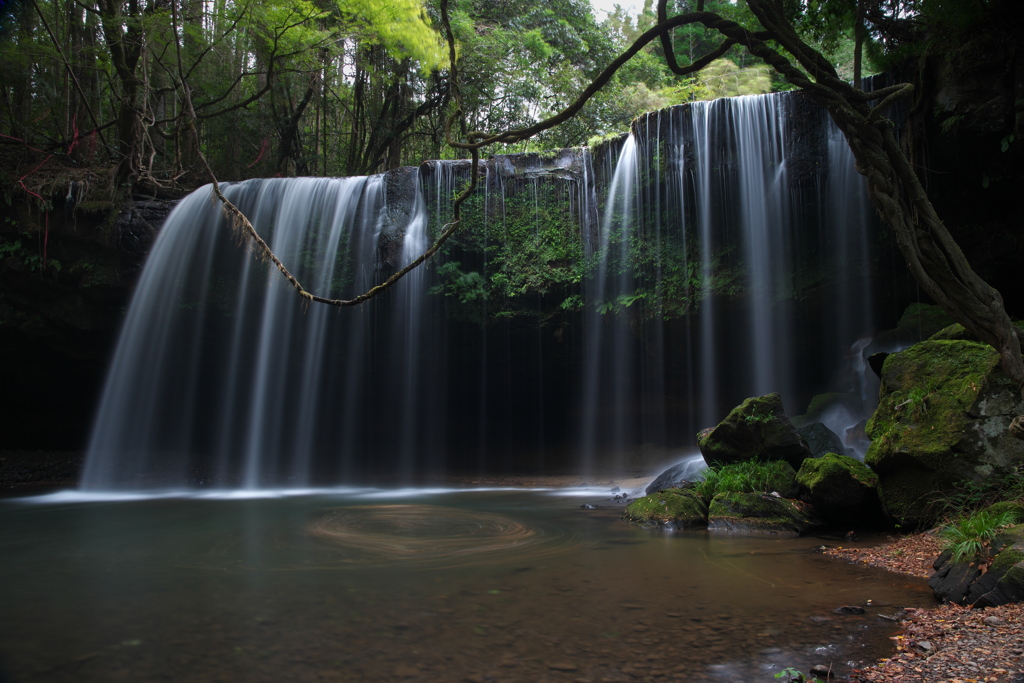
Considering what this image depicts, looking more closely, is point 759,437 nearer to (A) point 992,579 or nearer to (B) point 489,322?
(A) point 992,579

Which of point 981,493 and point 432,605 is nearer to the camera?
point 432,605

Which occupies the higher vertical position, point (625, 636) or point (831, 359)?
point (831, 359)

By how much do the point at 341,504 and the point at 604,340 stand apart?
232 inches

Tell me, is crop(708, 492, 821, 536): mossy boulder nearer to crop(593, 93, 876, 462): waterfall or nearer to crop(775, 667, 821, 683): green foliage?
crop(775, 667, 821, 683): green foliage

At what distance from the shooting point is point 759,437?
7410mm

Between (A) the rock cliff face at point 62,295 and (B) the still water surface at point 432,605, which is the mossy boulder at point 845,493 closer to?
(B) the still water surface at point 432,605

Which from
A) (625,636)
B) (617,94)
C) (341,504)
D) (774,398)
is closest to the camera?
(625,636)

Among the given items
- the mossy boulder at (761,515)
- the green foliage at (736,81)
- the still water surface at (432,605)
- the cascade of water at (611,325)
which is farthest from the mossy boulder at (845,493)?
the green foliage at (736,81)

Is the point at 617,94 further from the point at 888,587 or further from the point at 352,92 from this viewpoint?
the point at 888,587

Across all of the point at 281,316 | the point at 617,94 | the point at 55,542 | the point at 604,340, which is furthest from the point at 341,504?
the point at 617,94

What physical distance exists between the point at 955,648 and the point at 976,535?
1.35 meters

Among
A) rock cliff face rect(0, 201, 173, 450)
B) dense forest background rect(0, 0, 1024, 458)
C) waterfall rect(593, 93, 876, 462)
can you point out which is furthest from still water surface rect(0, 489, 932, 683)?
rock cliff face rect(0, 201, 173, 450)

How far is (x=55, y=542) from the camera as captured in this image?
623 cm

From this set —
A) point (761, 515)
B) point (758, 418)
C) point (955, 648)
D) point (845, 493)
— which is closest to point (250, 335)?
point (758, 418)
